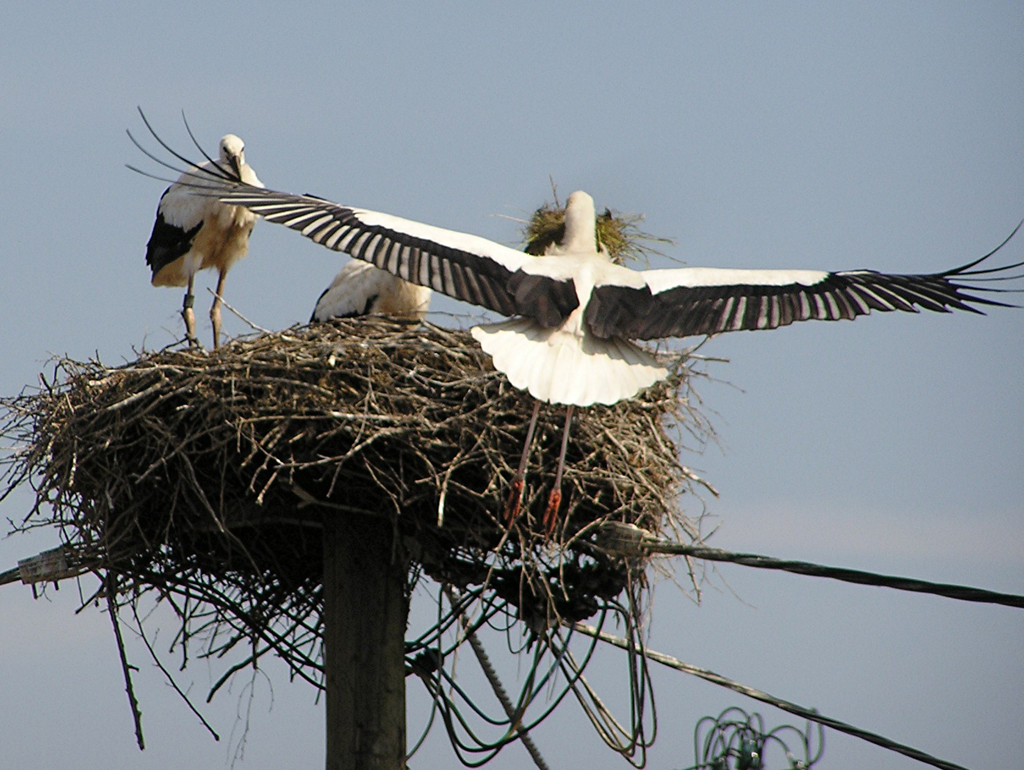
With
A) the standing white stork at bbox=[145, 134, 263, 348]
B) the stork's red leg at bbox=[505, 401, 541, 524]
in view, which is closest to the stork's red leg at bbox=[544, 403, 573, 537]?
the stork's red leg at bbox=[505, 401, 541, 524]

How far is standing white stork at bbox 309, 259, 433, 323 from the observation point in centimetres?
771

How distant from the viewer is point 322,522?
5285 millimetres

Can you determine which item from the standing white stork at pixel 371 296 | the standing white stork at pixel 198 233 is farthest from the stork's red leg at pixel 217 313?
the standing white stork at pixel 371 296

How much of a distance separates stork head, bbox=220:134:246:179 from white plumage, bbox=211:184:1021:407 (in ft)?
6.66

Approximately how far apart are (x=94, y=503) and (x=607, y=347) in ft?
6.37

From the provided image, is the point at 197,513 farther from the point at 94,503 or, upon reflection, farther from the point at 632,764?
the point at 632,764

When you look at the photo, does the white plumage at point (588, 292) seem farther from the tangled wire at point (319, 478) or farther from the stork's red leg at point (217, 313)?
the stork's red leg at point (217, 313)

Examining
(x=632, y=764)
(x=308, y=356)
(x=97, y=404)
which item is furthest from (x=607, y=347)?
(x=97, y=404)

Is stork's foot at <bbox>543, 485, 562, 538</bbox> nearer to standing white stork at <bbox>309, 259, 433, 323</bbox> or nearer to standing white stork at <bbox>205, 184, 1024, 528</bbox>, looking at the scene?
standing white stork at <bbox>205, 184, 1024, 528</bbox>

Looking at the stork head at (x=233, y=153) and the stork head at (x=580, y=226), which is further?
the stork head at (x=233, y=153)

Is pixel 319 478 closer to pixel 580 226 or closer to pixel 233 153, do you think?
pixel 580 226

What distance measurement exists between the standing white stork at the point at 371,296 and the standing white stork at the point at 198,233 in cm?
75

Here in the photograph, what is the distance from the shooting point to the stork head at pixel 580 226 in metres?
6.11

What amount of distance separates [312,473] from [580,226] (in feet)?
5.69
